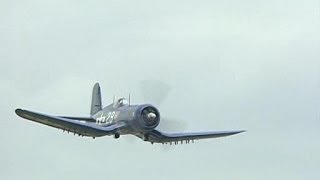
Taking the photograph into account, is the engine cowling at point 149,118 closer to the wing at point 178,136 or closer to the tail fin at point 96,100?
the wing at point 178,136

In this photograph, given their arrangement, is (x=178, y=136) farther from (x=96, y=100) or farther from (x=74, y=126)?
(x=96, y=100)

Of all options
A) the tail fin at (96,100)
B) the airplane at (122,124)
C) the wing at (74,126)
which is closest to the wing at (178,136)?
the airplane at (122,124)

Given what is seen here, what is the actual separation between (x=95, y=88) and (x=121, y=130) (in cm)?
2612

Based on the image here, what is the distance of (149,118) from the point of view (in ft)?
279

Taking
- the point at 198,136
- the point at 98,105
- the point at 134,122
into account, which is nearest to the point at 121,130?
the point at 134,122

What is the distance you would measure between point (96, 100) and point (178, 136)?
20.9 meters

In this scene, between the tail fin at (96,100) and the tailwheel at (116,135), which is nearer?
the tailwheel at (116,135)

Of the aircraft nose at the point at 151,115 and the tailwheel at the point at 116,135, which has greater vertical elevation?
the aircraft nose at the point at 151,115

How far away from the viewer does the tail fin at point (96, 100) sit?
105125 millimetres

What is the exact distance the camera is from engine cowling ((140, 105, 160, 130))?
85.1m

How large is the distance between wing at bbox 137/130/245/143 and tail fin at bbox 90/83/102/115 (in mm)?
14898

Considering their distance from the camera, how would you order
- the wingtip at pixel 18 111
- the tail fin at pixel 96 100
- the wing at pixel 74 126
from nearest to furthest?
the wingtip at pixel 18 111
the wing at pixel 74 126
the tail fin at pixel 96 100

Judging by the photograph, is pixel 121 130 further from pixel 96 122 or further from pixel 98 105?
pixel 98 105

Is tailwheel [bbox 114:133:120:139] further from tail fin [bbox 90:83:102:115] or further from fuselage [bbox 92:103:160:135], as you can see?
tail fin [bbox 90:83:102:115]
